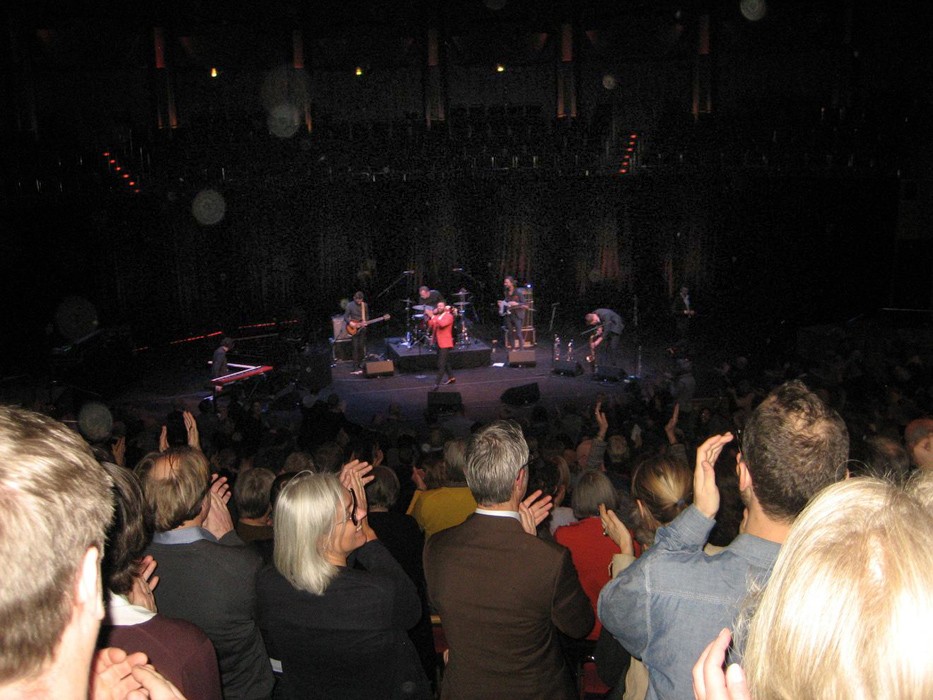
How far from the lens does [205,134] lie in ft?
42.0

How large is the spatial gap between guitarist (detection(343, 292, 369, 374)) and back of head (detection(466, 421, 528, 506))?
10.1 metres

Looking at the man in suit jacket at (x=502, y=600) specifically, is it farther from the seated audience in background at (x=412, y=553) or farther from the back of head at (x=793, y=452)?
the back of head at (x=793, y=452)

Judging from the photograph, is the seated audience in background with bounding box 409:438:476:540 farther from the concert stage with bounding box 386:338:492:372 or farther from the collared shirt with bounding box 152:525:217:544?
the concert stage with bounding box 386:338:492:372

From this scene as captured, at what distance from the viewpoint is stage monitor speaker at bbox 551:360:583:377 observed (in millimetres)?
11609

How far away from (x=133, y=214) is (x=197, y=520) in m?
11.9

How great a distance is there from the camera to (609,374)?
11.1 metres

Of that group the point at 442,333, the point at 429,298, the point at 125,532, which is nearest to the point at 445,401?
the point at 442,333

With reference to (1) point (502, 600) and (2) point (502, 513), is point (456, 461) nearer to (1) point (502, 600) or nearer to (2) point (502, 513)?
(2) point (502, 513)

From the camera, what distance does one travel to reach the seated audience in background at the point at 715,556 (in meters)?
1.69

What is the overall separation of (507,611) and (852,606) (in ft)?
4.44

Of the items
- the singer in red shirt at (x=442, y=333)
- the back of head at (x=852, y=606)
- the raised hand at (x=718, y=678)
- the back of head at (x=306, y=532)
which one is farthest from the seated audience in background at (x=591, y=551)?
the singer in red shirt at (x=442, y=333)

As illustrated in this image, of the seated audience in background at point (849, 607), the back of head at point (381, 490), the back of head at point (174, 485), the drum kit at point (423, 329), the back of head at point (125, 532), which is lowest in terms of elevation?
the drum kit at point (423, 329)

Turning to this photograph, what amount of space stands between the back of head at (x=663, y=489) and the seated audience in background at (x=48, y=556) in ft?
5.92

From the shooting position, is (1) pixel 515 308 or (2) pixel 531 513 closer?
(2) pixel 531 513
